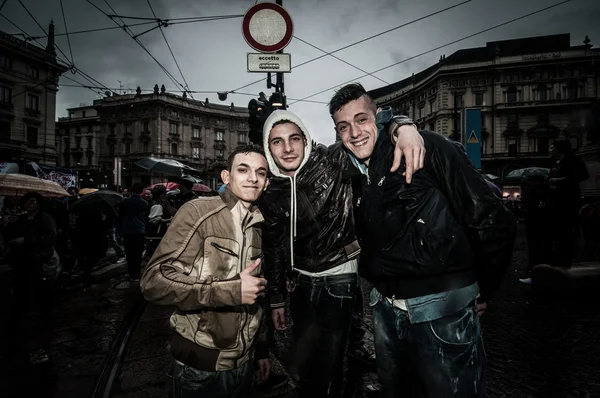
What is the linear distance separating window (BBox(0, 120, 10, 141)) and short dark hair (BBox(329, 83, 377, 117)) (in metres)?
40.2

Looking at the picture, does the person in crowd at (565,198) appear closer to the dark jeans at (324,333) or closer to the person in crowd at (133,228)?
the dark jeans at (324,333)

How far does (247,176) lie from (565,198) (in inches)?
220

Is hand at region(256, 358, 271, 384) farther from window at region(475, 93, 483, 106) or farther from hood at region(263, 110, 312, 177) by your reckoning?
window at region(475, 93, 483, 106)

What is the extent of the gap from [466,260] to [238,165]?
1234 mm

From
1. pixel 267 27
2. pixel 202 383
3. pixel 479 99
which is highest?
pixel 479 99

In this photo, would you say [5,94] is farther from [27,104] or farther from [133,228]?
[133,228]

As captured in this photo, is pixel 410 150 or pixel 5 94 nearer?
pixel 410 150

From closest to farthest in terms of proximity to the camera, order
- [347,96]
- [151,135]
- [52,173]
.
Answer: [347,96]
[52,173]
[151,135]

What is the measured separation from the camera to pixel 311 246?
212 cm

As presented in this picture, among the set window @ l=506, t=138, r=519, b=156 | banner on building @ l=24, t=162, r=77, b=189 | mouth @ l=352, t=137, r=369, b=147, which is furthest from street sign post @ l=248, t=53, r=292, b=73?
window @ l=506, t=138, r=519, b=156

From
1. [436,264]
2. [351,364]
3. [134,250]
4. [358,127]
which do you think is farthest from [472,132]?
[134,250]

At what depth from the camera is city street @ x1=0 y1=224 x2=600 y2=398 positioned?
2715mm

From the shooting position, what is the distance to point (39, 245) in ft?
15.0

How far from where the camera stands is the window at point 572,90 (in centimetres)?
3947
